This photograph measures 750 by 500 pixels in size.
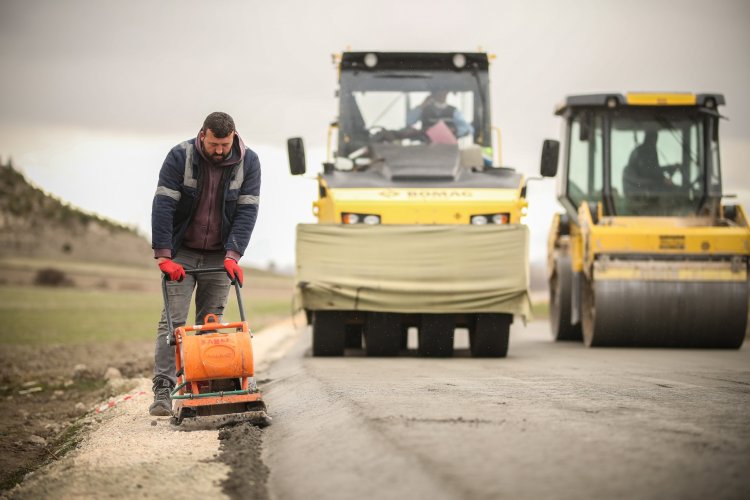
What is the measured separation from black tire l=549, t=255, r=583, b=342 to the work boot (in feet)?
30.1

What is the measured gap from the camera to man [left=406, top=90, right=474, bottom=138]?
45.0 feet

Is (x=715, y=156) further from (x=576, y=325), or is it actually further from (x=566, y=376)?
(x=566, y=376)

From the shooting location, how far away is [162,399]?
24.7 feet

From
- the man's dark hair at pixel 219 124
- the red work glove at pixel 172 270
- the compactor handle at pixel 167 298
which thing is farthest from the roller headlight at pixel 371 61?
the red work glove at pixel 172 270

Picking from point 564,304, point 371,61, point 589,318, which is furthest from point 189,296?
point 564,304

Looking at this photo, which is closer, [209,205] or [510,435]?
[510,435]

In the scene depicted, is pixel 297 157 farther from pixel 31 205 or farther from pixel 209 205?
pixel 31 205

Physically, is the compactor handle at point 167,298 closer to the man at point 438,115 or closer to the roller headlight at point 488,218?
the roller headlight at point 488,218

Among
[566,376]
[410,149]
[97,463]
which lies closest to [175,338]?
[97,463]

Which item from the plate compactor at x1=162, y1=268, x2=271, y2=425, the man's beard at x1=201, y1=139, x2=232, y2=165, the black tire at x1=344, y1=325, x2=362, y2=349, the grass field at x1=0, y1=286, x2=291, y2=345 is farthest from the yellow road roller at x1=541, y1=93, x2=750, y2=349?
the grass field at x1=0, y1=286, x2=291, y2=345

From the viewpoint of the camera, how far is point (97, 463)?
19.2 feet

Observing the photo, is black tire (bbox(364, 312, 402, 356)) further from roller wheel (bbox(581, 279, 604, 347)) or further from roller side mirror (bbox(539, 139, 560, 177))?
roller wheel (bbox(581, 279, 604, 347))

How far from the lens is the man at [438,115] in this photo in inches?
540

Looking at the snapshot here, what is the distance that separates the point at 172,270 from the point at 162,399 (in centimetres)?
95
